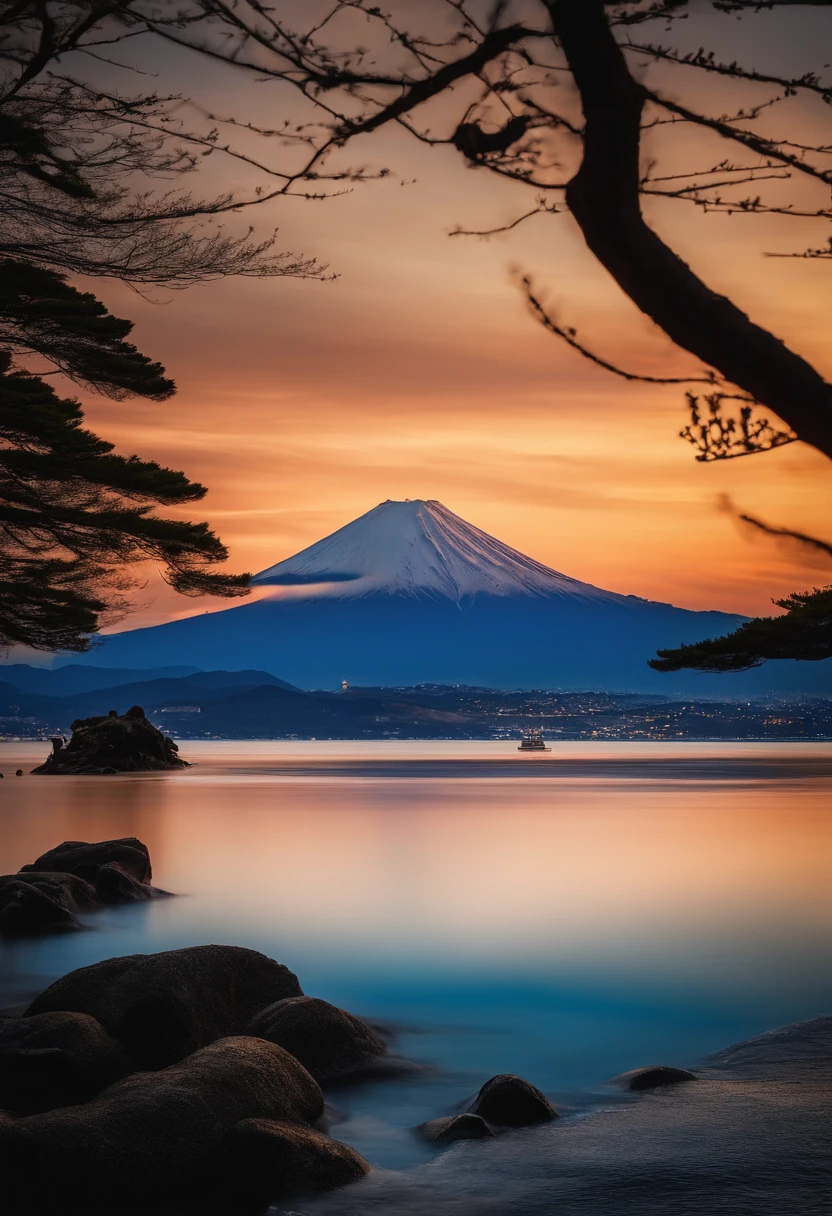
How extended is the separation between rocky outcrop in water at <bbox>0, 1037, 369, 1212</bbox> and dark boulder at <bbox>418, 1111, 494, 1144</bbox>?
94cm

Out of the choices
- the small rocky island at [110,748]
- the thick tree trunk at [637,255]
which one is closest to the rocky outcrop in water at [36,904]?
the thick tree trunk at [637,255]

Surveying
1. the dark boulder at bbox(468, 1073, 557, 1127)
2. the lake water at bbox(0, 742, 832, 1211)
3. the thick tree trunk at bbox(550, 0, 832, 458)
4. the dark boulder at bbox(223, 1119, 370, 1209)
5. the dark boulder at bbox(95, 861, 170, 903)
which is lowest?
the lake water at bbox(0, 742, 832, 1211)

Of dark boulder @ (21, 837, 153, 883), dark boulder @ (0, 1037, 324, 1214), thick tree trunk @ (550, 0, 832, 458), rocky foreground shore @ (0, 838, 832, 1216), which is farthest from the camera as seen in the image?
dark boulder @ (21, 837, 153, 883)

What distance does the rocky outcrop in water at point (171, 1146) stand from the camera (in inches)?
234

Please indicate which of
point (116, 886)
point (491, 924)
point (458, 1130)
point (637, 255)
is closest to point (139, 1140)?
point (458, 1130)

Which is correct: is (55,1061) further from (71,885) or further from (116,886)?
(116,886)

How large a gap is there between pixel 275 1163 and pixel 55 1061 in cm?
199

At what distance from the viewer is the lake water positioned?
11516 mm

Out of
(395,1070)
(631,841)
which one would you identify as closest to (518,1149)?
(395,1070)

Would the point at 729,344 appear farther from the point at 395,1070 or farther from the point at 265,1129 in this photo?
the point at 395,1070

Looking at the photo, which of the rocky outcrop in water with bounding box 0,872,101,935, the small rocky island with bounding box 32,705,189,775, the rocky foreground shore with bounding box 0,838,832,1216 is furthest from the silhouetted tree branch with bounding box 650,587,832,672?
the small rocky island with bounding box 32,705,189,775

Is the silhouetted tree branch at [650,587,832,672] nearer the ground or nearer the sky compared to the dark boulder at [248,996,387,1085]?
nearer the sky

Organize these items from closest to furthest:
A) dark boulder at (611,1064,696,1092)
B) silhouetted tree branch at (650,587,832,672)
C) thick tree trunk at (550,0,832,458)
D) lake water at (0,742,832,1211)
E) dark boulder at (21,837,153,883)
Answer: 1. thick tree trunk at (550,0,832,458)
2. dark boulder at (611,1064,696,1092)
3. lake water at (0,742,832,1211)
4. dark boulder at (21,837,153,883)
5. silhouetted tree branch at (650,587,832,672)

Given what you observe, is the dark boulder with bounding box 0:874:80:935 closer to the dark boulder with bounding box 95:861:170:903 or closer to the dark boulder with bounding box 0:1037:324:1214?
the dark boulder with bounding box 95:861:170:903
